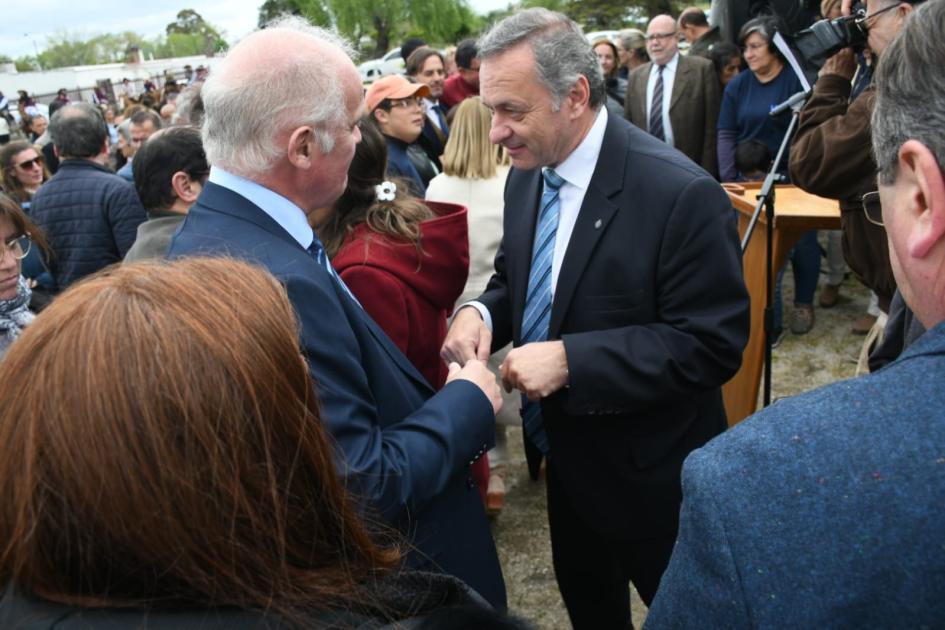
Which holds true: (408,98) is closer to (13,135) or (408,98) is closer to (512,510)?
(512,510)

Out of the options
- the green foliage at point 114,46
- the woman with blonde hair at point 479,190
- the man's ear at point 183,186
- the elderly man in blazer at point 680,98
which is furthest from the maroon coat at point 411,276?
the green foliage at point 114,46

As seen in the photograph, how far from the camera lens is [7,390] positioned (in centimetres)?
76

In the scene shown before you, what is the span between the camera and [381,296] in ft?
6.48

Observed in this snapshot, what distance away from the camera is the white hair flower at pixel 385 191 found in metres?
2.13

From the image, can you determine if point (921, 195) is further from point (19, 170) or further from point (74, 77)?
point (74, 77)

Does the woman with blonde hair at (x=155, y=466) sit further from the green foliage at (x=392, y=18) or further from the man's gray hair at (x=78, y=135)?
the green foliage at (x=392, y=18)

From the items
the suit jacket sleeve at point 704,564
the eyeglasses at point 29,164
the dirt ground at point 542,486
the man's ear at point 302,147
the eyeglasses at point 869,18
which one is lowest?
the dirt ground at point 542,486

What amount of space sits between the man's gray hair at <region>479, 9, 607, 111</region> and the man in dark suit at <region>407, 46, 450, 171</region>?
11.4ft

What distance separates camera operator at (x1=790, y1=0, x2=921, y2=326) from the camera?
2.16m

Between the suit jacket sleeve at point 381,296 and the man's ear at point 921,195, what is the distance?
53.2 inches

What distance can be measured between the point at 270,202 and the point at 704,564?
115cm

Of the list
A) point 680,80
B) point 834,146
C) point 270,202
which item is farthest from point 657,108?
point 270,202

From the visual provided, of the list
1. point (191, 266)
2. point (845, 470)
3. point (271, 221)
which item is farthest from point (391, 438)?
point (845, 470)

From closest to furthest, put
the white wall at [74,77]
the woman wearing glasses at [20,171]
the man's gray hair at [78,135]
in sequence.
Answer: the man's gray hair at [78,135] < the woman wearing glasses at [20,171] < the white wall at [74,77]
